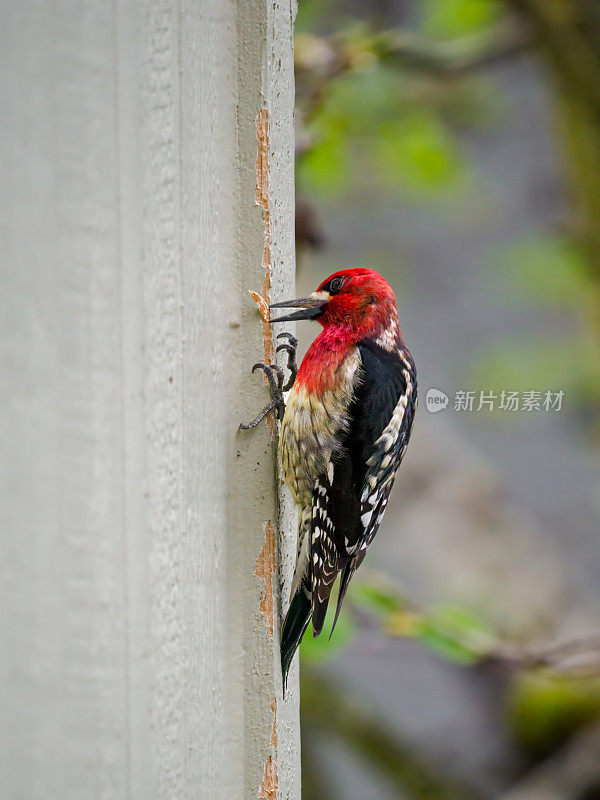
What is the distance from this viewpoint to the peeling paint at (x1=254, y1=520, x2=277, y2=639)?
3.67 ft

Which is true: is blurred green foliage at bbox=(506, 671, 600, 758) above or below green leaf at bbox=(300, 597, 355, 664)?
below

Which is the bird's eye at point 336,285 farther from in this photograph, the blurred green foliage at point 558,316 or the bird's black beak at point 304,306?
the blurred green foliage at point 558,316

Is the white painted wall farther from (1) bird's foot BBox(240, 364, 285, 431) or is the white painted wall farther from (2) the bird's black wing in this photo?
(2) the bird's black wing

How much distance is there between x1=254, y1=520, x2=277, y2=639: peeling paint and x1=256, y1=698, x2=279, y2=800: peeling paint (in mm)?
110

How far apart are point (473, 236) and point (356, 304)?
3.81ft

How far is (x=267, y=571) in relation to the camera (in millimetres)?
1132

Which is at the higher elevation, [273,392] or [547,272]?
[547,272]

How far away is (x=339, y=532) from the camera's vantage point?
1.28 m

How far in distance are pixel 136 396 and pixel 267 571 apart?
454 mm

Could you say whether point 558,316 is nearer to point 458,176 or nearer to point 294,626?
point 458,176

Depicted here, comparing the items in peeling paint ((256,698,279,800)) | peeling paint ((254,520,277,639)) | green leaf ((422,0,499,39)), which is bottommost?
peeling paint ((256,698,279,800))

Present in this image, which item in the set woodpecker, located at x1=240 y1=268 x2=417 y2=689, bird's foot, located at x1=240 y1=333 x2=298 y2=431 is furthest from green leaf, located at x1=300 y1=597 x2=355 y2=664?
bird's foot, located at x1=240 y1=333 x2=298 y2=431

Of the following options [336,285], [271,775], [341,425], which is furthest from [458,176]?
[271,775]

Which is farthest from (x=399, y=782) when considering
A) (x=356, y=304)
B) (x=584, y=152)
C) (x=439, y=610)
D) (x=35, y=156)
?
(x=35, y=156)
